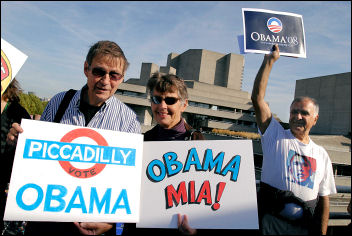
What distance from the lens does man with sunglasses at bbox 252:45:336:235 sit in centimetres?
229

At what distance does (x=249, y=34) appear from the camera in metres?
2.75

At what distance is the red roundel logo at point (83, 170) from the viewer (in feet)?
6.28

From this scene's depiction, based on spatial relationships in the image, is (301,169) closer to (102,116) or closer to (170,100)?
(170,100)

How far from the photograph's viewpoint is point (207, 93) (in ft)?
201

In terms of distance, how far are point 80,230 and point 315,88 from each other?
63.4 m

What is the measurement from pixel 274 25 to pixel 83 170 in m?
2.64

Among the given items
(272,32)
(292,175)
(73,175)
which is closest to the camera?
(73,175)

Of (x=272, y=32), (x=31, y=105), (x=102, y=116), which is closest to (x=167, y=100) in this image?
(x=102, y=116)

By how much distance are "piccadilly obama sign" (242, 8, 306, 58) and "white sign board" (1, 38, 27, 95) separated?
91.4 inches

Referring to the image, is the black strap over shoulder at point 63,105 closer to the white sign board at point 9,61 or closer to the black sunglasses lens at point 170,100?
the white sign board at point 9,61

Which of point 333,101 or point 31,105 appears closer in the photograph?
point 31,105

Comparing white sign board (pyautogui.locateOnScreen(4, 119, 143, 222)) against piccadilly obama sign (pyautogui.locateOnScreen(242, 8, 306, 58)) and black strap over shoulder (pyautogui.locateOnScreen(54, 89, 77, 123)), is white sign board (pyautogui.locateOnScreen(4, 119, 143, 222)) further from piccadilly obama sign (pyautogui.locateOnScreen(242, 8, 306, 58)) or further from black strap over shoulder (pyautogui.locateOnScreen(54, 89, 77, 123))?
piccadilly obama sign (pyautogui.locateOnScreen(242, 8, 306, 58))

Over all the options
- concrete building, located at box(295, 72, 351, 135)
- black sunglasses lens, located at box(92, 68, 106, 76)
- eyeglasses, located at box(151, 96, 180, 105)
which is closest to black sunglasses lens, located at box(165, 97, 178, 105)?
eyeglasses, located at box(151, 96, 180, 105)

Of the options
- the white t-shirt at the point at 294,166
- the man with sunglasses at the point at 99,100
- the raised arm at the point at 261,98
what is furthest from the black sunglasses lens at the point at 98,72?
the white t-shirt at the point at 294,166
